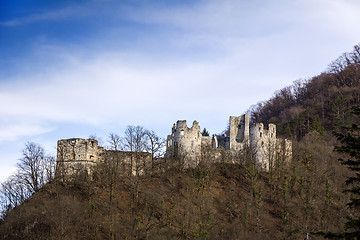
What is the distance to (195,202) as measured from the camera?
41312mm

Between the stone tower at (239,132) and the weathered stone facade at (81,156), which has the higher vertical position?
the stone tower at (239,132)

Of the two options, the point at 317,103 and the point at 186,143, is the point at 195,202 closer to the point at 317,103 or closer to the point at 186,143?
the point at 186,143

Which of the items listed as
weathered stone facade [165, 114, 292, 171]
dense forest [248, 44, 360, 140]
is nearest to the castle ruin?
weathered stone facade [165, 114, 292, 171]

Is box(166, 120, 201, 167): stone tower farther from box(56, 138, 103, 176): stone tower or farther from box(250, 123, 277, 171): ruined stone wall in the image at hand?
A: box(56, 138, 103, 176): stone tower

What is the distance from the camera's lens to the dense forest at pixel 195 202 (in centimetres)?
3503

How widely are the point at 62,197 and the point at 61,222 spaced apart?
4.03 m

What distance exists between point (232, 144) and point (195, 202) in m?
11.5

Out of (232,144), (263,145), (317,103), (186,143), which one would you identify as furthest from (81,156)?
(317,103)

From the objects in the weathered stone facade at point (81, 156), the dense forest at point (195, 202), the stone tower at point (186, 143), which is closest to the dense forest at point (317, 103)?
the dense forest at point (195, 202)

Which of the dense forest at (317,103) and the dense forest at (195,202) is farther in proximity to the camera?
the dense forest at (317,103)

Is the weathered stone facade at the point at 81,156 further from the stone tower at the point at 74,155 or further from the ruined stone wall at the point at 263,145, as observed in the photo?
the ruined stone wall at the point at 263,145

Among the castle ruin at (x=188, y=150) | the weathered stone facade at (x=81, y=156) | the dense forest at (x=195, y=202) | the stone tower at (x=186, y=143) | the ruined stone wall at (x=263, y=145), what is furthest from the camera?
the ruined stone wall at (x=263, y=145)

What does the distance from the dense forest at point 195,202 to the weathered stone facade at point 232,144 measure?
1.00 metres

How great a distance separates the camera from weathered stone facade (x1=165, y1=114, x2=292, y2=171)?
47.3 meters
